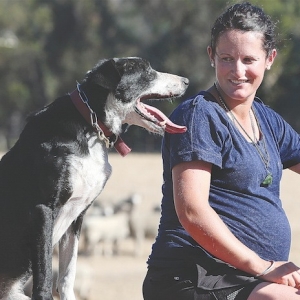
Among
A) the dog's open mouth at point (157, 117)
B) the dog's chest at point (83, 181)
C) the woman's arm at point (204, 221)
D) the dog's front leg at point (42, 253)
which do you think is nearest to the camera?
the woman's arm at point (204, 221)

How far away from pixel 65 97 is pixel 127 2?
49972 millimetres

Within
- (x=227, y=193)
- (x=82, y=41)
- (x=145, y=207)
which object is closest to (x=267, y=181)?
(x=227, y=193)

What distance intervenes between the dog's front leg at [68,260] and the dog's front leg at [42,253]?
0.59ft

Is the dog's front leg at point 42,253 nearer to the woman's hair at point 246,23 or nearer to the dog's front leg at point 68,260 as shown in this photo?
the dog's front leg at point 68,260

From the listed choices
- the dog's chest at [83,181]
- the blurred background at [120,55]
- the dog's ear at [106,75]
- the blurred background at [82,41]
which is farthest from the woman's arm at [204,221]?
the blurred background at [82,41]

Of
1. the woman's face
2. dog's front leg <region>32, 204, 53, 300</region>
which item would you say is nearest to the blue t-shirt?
the woman's face

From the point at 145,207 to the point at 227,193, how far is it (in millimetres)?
15799

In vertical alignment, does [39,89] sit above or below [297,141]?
above

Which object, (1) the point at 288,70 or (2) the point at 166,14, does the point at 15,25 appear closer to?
(2) the point at 166,14

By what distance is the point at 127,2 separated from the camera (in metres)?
53.5

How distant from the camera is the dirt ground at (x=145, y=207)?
1143 cm

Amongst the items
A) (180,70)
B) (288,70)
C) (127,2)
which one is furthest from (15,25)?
(288,70)

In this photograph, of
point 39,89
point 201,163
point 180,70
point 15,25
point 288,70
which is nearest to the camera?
point 201,163

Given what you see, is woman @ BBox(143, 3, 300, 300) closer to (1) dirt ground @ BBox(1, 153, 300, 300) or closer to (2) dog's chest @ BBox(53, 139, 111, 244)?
(2) dog's chest @ BBox(53, 139, 111, 244)
